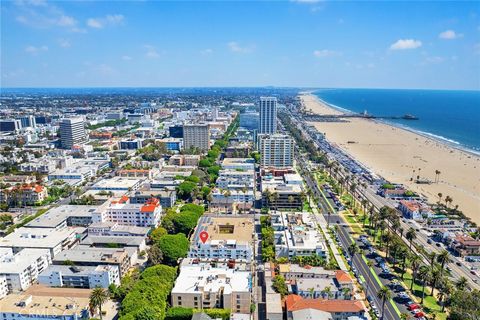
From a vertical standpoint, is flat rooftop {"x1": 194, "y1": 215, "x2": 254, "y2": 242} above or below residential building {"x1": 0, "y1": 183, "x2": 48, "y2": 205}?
below

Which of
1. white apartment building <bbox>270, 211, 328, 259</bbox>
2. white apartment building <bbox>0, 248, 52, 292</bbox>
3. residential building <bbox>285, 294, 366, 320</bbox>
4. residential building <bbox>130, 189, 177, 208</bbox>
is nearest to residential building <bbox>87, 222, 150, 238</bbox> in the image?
white apartment building <bbox>0, 248, 52, 292</bbox>

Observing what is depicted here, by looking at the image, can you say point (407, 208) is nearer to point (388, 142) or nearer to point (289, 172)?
point (289, 172)

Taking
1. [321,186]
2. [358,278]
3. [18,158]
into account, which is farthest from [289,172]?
[18,158]

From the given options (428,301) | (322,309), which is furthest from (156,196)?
(428,301)

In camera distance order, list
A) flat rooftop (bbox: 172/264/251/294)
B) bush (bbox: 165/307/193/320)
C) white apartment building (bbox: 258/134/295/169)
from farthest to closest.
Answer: white apartment building (bbox: 258/134/295/169)
flat rooftop (bbox: 172/264/251/294)
bush (bbox: 165/307/193/320)

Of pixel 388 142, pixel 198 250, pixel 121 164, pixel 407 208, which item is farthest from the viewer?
pixel 388 142

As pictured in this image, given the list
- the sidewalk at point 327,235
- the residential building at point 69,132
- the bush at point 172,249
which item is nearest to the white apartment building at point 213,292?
the bush at point 172,249

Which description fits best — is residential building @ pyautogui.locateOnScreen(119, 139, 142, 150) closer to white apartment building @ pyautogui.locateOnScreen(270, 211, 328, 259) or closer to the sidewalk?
the sidewalk
